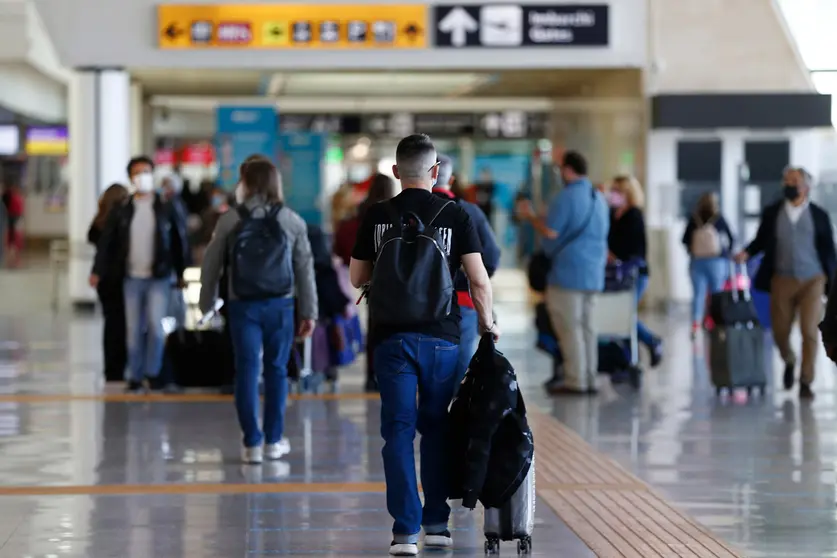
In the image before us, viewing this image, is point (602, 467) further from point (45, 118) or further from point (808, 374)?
point (45, 118)

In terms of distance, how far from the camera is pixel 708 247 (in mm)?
17578

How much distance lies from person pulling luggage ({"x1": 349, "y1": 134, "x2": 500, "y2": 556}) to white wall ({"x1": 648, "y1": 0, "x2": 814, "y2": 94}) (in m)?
16.5

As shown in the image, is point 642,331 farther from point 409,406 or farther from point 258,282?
point 409,406

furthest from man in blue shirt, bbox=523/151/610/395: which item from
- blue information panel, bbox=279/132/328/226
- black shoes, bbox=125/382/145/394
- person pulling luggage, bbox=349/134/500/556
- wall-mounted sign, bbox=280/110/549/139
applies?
wall-mounted sign, bbox=280/110/549/139

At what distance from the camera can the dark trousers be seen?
39.7ft

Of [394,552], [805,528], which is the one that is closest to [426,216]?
[394,552]

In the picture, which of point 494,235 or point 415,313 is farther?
point 494,235

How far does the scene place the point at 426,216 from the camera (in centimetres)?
627

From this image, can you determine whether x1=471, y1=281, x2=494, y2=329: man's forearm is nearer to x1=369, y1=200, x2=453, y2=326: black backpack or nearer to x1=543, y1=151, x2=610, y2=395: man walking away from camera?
x1=369, y1=200, x2=453, y2=326: black backpack

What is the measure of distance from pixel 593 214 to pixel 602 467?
332 centimetres

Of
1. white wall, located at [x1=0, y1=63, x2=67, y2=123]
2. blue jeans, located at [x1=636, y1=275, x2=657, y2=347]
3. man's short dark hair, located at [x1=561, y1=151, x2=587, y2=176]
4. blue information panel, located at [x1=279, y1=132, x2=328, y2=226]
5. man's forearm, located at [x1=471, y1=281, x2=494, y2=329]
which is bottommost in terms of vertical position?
blue jeans, located at [x1=636, y1=275, x2=657, y2=347]

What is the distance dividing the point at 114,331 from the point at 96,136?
8.55m

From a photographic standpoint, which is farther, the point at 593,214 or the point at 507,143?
the point at 507,143

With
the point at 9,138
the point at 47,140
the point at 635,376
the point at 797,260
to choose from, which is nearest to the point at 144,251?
the point at 635,376
